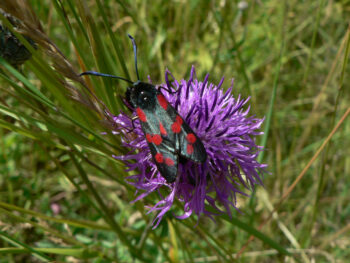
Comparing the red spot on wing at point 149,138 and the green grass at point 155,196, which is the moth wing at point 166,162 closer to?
the red spot on wing at point 149,138

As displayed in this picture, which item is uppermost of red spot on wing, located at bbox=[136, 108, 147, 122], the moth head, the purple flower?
the moth head

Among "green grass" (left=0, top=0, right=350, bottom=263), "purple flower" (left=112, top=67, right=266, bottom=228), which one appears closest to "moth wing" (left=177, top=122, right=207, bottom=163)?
"purple flower" (left=112, top=67, right=266, bottom=228)

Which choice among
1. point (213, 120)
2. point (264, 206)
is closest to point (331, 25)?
point (264, 206)

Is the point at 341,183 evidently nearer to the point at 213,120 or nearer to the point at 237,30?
the point at 237,30

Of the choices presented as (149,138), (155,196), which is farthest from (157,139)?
(155,196)

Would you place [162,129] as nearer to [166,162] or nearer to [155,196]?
[166,162]

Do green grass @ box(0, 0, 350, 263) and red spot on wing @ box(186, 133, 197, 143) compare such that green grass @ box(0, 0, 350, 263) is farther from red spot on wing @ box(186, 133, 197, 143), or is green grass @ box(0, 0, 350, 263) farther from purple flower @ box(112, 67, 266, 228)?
red spot on wing @ box(186, 133, 197, 143)
